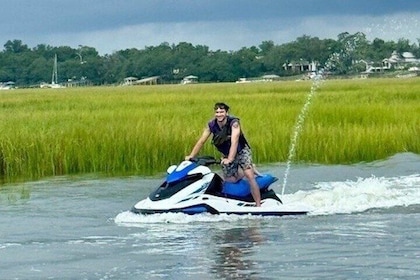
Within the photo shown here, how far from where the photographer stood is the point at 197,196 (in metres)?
13.8

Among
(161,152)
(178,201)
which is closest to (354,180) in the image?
(161,152)

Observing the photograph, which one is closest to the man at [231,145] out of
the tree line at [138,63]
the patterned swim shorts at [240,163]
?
the patterned swim shorts at [240,163]

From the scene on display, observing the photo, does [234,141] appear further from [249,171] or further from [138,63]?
[138,63]

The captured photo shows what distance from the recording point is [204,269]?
10.7 metres

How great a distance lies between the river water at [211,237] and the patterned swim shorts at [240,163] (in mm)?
654

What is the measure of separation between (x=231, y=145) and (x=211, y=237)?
62.0 inches

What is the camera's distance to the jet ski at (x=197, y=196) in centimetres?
1379

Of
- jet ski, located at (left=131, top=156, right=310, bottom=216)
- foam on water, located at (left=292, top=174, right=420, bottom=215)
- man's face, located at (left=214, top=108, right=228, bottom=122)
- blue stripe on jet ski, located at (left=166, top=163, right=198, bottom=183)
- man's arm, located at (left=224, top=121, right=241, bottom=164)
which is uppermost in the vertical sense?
man's face, located at (left=214, top=108, right=228, bottom=122)

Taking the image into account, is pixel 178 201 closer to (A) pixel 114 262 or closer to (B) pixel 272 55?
(A) pixel 114 262

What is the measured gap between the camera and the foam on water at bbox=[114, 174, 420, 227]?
45.2ft

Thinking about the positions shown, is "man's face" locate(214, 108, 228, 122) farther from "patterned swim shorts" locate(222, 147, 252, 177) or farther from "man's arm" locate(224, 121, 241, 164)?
"patterned swim shorts" locate(222, 147, 252, 177)

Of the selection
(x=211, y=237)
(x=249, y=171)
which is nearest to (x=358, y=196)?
(x=249, y=171)

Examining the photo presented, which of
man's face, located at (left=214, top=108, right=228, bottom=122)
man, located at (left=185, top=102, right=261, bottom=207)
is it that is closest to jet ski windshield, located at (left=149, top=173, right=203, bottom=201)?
man, located at (left=185, top=102, right=261, bottom=207)

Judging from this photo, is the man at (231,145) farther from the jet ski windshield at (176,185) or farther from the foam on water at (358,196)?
the foam on water at (358,196)
